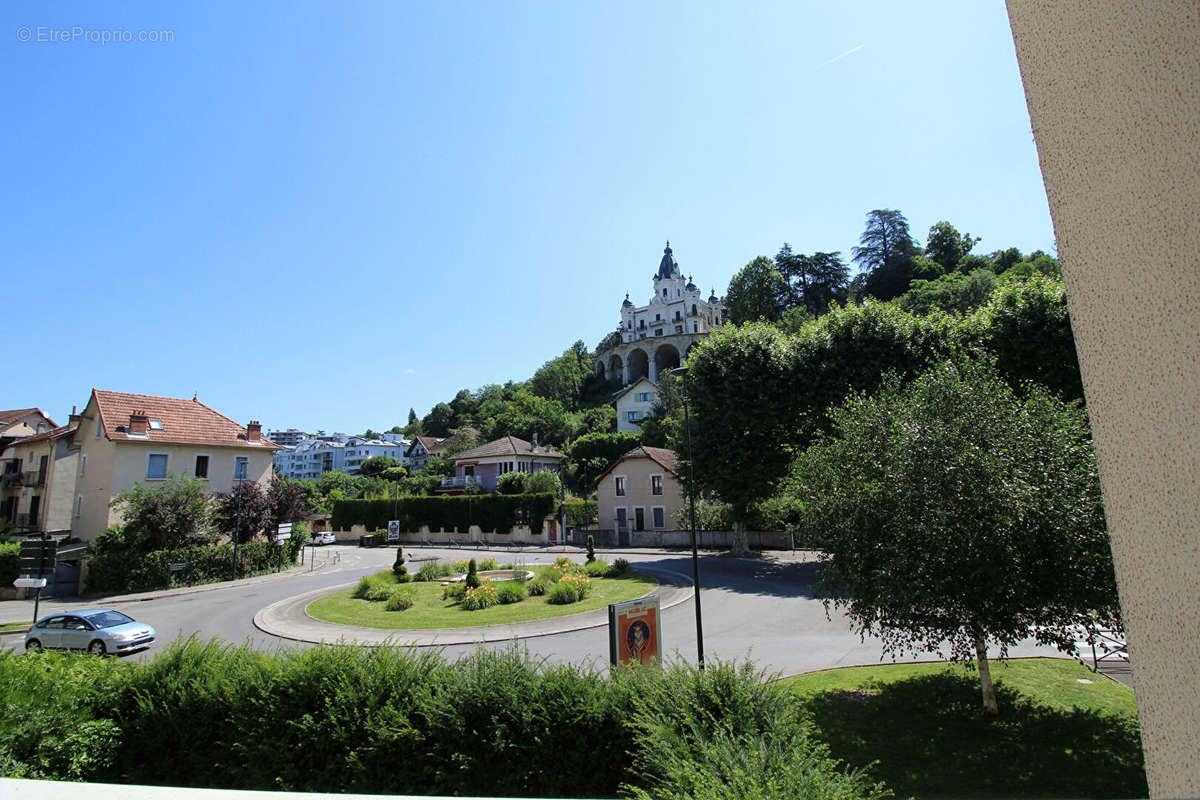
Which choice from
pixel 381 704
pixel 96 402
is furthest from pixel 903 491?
pixel 96 402

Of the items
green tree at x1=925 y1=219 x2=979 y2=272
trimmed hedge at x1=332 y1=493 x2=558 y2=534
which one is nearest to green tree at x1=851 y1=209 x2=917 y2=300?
green tree at x1=925 y1=219 x2=979 y2=272

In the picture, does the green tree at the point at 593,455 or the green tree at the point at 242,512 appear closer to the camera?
the green tree at the point at 242,512

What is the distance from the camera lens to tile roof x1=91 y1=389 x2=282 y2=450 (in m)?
33.2

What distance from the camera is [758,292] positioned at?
89.3 m

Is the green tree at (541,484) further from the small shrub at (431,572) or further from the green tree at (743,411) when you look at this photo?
the green tree at (743,411)

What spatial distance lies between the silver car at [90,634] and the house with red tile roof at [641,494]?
117 ft

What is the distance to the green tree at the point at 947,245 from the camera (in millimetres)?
86500

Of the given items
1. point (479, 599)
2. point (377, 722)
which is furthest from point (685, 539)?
point (377, 722)

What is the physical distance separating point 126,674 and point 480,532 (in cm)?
4976

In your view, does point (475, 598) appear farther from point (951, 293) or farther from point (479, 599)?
point (951, 293)

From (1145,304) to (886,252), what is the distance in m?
99.6

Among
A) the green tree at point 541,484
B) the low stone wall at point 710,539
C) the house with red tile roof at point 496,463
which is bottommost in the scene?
the low stone wall at point 710,539

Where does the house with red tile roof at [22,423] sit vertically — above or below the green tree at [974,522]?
above

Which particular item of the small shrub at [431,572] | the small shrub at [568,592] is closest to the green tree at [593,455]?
the small shrub at [431,572]
